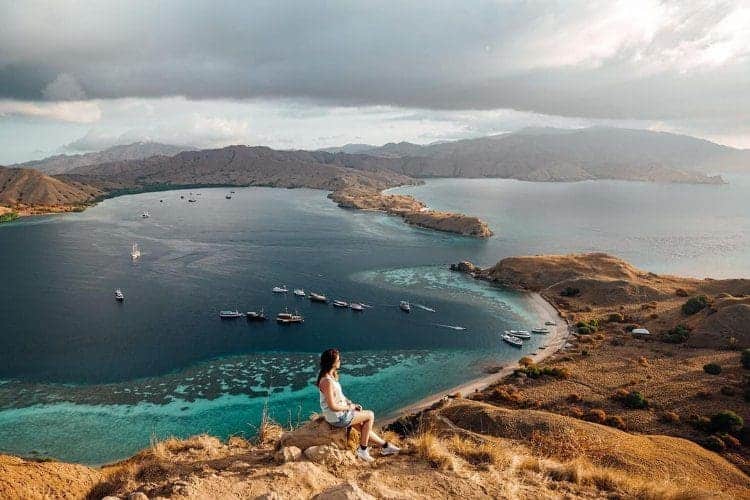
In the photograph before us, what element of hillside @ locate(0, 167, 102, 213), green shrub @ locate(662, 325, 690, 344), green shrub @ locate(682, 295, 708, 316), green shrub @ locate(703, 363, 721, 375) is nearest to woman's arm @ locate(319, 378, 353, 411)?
green shrub @ locate(703, 363, 721, 375)

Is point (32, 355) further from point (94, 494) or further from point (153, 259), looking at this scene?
point (94, 494)

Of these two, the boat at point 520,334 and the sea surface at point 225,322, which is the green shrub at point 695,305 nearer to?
the sea surface at point 225,322

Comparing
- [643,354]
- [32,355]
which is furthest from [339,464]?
[32,355]

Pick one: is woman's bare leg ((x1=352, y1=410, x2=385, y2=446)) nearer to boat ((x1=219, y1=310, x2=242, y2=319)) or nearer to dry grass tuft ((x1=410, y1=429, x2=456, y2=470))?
dry grass tuft ((x1=410, y1=429, x2=456, y2=470))

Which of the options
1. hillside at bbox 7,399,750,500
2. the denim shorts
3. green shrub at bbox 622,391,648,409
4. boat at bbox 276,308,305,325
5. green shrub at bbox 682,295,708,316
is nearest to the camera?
hillside at bbox 7,399,750,500

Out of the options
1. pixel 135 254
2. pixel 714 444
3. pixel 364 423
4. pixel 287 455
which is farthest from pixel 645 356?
pixel 135 254

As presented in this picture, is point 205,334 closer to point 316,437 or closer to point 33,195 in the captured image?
point 316,437
